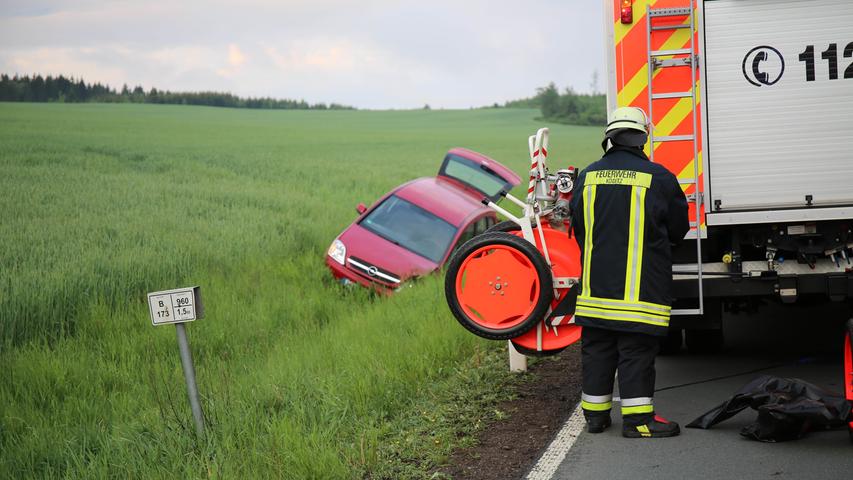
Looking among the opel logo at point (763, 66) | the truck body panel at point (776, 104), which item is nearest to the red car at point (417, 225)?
the truck body panel at point (776, 104)

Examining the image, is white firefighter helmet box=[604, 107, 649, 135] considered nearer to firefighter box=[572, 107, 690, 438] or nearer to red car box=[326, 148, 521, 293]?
firefighter box=[572, 107, 690, 438]

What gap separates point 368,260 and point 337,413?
19.6 ft

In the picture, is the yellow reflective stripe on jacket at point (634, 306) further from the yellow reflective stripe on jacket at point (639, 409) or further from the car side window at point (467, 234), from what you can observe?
the car side window at point (467, 234)

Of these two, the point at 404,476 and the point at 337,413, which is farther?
the point at 337,413

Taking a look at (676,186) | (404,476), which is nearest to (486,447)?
(404,476)

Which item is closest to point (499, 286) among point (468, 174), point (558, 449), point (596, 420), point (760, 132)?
point (596, 420)

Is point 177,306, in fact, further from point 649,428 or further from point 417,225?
point 417,225

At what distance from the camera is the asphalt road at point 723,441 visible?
5.51 meters

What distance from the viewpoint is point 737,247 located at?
725 centimetres

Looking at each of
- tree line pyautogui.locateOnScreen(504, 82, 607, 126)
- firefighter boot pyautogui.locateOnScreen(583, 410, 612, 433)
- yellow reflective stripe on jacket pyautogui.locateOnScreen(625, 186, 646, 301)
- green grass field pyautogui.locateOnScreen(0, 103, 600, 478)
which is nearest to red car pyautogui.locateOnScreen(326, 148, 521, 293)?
green grass field pyautogui.locateOnScreen(0, 103, 600, 478)

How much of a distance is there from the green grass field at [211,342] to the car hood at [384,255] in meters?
0.41

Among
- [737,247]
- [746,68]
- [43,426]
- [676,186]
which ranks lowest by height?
[43,426]

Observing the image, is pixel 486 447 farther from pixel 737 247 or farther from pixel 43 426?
pixel 43 426

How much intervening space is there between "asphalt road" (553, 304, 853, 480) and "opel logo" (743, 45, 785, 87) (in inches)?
77.9
